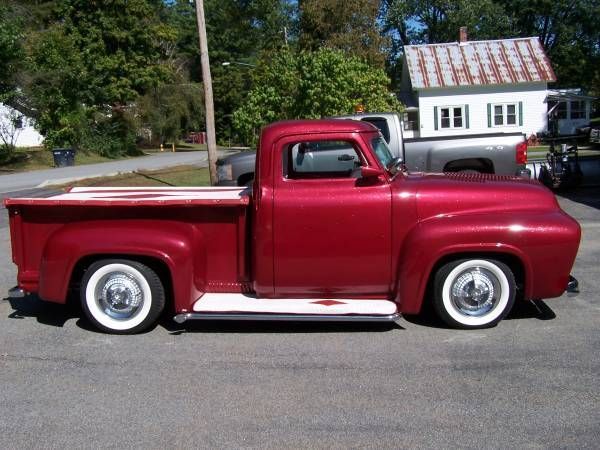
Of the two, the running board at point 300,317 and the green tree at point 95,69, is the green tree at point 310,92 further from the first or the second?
the green tree at point 95,69

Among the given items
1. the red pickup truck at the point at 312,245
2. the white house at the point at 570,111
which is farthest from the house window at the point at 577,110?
the red pickup truck at the point at 312,245

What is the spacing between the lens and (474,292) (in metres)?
5.55

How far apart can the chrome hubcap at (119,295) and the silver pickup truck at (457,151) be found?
5680 mm

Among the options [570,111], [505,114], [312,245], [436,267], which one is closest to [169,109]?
[505,114]

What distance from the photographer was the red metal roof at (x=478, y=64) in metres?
37.1

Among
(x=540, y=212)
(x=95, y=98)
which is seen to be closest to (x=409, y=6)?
(x=95, y=98)

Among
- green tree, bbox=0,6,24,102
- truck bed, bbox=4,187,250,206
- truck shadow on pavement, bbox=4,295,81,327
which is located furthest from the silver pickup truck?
green tree, bbox=0,6,24,102

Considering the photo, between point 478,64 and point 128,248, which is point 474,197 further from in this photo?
point 478,64

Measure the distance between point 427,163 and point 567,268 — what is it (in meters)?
5.70

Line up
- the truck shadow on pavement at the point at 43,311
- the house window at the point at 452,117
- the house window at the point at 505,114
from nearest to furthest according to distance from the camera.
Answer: the truck shadow on pavement at the point at 43,311
the house window at the point at 505,114
the house window at the point at 452,117

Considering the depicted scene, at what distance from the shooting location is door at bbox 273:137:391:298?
551 cm

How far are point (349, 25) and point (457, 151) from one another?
31.1 metres

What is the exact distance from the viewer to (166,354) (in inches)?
212

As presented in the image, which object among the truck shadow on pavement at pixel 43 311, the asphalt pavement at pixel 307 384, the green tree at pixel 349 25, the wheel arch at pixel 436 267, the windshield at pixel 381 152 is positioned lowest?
the asphalt pavement at pixel 307 384
